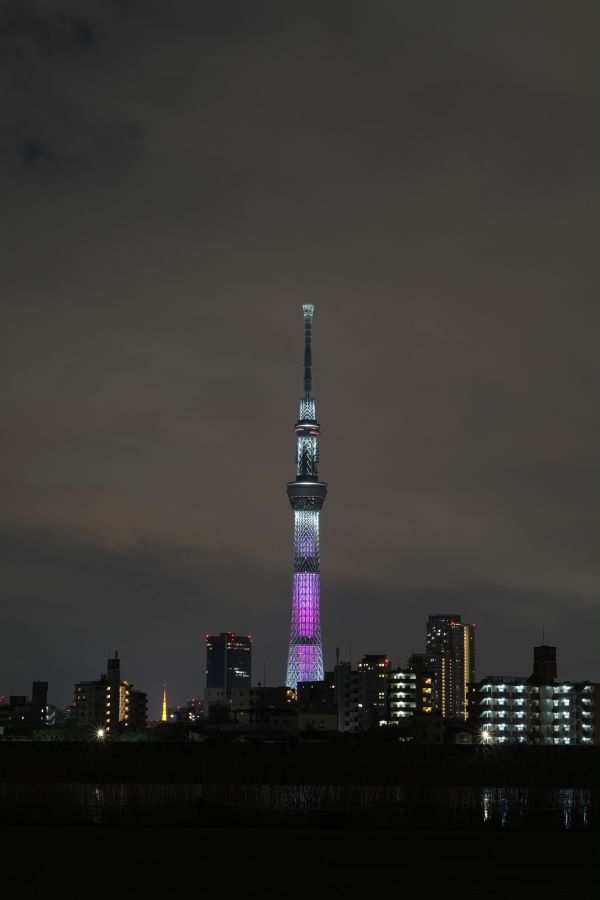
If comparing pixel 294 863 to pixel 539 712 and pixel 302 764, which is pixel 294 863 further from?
pixel 539 712

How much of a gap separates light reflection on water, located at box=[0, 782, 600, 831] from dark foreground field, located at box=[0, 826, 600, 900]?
Result: 341 cm

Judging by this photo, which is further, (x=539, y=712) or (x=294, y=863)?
(x=539, y=712)

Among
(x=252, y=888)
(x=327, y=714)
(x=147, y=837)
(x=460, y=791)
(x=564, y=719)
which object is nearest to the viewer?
(x=252, y=888)

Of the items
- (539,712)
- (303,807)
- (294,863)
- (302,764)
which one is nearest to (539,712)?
(539,712)

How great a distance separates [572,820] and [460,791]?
13.8 meters

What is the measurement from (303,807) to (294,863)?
1971 cm

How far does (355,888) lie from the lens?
117 feet

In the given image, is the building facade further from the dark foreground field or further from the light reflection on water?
the dark foreground field

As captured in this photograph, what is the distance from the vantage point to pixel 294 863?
134ft

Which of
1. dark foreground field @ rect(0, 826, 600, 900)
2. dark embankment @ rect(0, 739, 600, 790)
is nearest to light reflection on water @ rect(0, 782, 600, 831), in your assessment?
dark foreground field @ rect(0, 826, 600, 900)

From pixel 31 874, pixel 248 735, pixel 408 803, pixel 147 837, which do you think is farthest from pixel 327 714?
pixel 31 874

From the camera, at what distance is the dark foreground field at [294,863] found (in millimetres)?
35188

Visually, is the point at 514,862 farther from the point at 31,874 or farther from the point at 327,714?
the point at 327,714

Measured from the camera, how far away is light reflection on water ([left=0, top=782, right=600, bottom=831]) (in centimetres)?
5562
